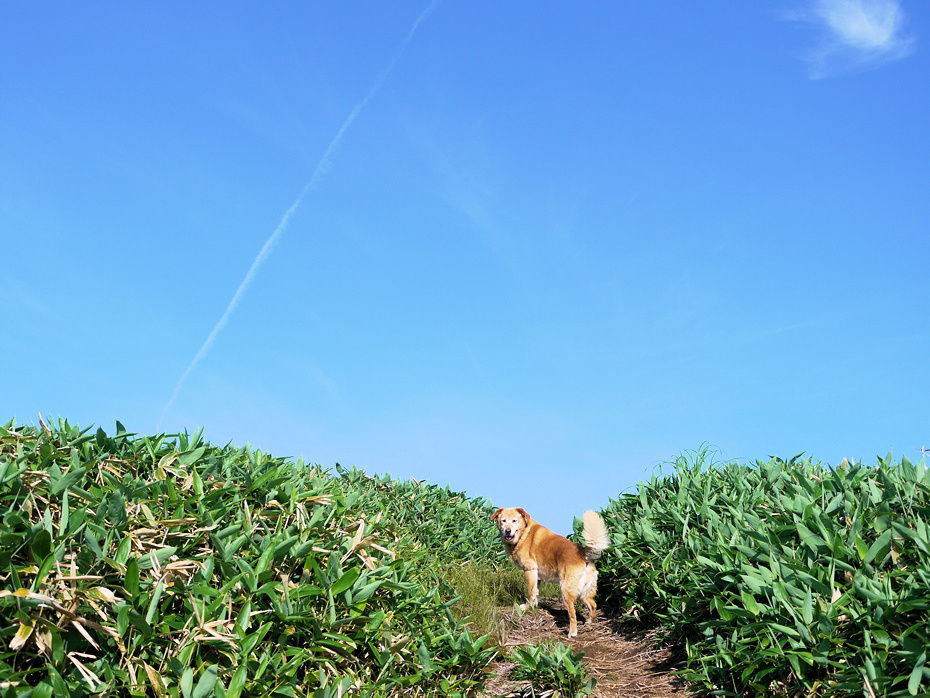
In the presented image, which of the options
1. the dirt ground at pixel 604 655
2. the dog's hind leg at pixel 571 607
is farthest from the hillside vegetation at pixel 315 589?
the dog's hind leg at pixel 571 607

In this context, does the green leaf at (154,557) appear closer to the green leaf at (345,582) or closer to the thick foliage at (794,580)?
the green leaf at (345,582)

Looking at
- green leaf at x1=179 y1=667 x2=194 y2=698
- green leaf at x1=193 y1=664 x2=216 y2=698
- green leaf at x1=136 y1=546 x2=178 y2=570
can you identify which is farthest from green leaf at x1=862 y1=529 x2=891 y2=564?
green leaf at x1=136 y1=546 x2=178 y2=570

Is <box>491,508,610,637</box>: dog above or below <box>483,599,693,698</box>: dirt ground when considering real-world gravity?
above

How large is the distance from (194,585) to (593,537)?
4.94 m

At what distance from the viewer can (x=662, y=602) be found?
22.9ft

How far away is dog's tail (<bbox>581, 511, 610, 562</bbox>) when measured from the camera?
314 inches

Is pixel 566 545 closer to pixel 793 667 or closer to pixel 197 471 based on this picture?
pixel 793 667

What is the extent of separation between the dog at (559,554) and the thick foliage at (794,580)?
0.35 meters

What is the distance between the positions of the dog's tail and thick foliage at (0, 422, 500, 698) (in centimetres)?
245

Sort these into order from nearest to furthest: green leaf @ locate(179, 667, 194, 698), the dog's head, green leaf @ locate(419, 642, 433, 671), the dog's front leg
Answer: green leaf @ locate(179, 667, 194, 698), green leaf @ locate(419, 642, 433, 671), the dog's front leg, the dog's head

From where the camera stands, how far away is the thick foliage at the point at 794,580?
4.77m

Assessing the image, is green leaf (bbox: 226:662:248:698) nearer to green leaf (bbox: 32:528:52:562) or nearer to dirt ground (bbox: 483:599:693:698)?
green leaf (bbox: 32:528:52:562)

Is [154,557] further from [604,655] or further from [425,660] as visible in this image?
[604,655]

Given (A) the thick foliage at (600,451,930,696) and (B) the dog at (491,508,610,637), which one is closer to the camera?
(A) the thick foliage at (600,451,930,696)
